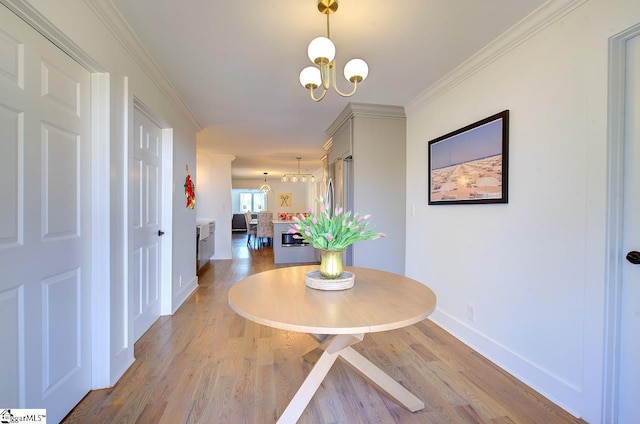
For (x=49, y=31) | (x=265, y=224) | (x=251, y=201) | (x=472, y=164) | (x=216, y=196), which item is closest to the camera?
(x=49, y=31)

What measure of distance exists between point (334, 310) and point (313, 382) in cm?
52

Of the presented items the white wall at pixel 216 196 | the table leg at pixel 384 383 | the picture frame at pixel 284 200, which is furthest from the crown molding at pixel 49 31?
the picture frame at pixel 284 200

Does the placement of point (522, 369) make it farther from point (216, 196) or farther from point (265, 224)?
point (265, 224)

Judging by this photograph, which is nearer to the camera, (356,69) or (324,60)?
(324,60)

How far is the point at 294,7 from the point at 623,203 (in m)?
1.99

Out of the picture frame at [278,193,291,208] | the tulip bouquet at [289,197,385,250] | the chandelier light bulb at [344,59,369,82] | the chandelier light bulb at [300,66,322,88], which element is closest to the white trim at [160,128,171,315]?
the chandelier light bulb at [300,66,322,88]

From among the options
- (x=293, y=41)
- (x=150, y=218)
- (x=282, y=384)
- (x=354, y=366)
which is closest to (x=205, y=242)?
(x=150, y=218)

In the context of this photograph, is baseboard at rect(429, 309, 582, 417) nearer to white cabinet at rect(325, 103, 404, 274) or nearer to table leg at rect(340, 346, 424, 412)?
table leg at rect(340, 346, 424, 412)

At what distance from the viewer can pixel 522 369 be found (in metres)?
1.83

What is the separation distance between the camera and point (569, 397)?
1.55 meters

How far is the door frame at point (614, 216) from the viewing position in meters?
1.36

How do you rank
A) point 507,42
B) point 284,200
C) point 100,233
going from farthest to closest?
point 284,200, point 507,42, point 100,233

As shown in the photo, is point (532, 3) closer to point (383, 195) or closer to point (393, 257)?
point (383, 195)

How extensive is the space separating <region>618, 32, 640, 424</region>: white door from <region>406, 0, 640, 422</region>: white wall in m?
0.08
